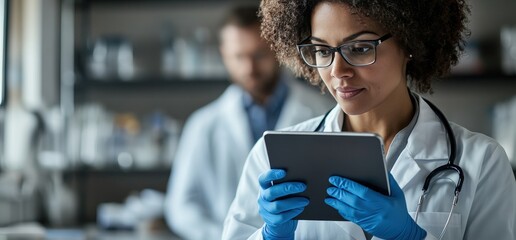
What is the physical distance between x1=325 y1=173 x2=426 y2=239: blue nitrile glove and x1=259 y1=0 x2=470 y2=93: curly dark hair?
32 centimetres

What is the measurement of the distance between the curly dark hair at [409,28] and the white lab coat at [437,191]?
0.10 m

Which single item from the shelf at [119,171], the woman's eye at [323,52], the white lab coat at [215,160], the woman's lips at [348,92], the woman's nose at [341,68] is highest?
the woman's eye at [323,52]

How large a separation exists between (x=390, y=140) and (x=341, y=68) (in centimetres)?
24

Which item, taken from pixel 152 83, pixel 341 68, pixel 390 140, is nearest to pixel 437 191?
pixel 390 140

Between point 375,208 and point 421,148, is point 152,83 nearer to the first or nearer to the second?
point 421,148

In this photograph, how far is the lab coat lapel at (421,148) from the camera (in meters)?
1.58

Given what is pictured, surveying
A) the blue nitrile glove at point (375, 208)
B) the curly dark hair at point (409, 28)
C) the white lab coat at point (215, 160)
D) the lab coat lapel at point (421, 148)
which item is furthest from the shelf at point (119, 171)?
the blue nitrile glove at point (375, 208)

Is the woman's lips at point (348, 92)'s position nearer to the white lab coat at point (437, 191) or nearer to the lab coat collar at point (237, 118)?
the white lab coat at point (437, 191)

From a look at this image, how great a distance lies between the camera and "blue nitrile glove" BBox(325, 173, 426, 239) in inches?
55.9

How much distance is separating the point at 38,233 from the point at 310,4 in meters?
1.43

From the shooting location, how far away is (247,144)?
3088 millimetres

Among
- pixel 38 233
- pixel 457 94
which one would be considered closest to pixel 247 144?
pixel 38 233

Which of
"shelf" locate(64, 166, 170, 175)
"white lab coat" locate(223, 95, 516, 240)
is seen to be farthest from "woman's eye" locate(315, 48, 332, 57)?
"shelf" locate(64, 166, 170, 175)

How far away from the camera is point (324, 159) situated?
1421 millimetres
